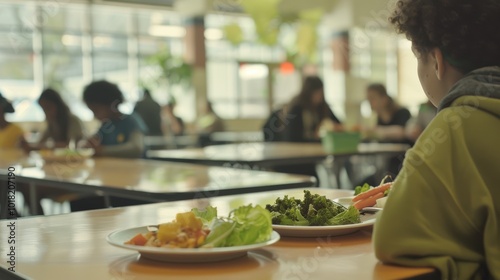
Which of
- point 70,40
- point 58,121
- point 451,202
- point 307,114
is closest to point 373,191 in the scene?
point 451,202

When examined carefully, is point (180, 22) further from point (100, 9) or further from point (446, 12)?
point (446, 12)

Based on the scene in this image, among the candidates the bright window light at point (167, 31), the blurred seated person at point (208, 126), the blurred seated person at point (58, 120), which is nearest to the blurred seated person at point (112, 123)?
the blurred seated person at point (58, 120)

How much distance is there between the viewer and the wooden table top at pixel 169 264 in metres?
1.07

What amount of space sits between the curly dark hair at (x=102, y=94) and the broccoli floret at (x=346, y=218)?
10.5 ft

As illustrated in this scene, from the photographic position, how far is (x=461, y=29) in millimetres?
1219

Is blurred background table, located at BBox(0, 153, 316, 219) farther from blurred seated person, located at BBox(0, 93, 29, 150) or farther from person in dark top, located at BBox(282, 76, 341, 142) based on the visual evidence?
person in dark top, located at BBox(282, 76, 341, 142)

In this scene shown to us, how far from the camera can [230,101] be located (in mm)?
13461

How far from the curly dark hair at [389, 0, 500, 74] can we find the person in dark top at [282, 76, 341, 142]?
167 inches

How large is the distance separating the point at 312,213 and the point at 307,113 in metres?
4.30

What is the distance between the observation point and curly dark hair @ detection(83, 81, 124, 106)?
4363 millimetres

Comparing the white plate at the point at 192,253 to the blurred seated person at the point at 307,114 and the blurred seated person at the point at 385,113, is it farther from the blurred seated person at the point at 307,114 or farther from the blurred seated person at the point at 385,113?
the blurred seated person at the point at 385,113

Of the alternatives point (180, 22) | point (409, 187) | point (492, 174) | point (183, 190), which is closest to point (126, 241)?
point (409, 187)

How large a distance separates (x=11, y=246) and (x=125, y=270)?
338mm

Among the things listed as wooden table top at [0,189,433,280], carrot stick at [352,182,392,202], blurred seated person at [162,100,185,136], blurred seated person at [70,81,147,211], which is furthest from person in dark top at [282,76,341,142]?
blurred seated person at [162,100,185,136]
